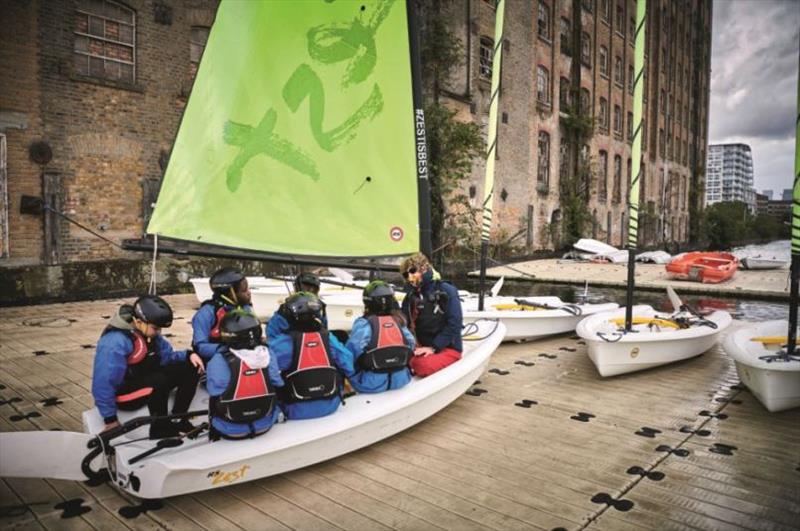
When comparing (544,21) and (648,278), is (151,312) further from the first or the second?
(544,21)

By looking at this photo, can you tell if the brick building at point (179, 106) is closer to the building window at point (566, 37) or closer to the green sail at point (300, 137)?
the building window at point (566, 37)

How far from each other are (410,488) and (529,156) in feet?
63.4

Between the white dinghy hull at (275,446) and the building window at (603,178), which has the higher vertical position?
the building window at (603,178)

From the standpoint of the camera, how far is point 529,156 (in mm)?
20859

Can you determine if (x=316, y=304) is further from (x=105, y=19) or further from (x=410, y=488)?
(x=105, y=19)

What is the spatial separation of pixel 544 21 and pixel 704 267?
12726 millimetres

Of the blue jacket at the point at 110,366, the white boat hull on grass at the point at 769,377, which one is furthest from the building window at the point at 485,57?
the blue jacket at the point at 110,366

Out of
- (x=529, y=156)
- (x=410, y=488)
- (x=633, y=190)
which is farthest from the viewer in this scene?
(x=529, y=156)

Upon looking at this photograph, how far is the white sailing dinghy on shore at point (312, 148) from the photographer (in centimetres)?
370

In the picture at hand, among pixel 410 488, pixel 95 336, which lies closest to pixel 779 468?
pixel 410 488

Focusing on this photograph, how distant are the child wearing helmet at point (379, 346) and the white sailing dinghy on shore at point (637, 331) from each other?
2.46 m

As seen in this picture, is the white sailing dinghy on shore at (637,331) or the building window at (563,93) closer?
the white sailing dinghy on shore at (637,331)

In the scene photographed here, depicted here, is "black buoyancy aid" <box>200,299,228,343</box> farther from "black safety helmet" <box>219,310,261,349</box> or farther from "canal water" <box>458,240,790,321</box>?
"canal water" <box>458,240,790,321</box>

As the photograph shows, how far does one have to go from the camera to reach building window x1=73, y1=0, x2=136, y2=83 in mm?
9859
